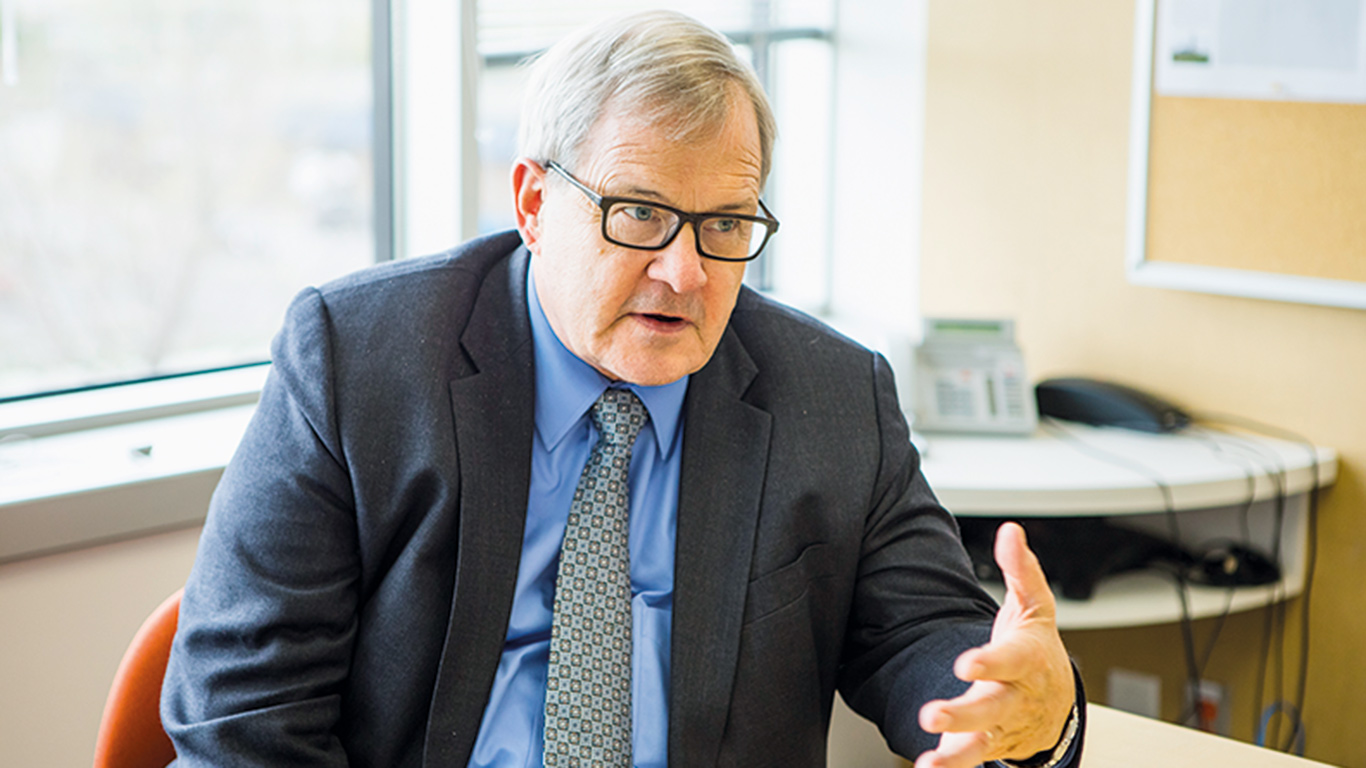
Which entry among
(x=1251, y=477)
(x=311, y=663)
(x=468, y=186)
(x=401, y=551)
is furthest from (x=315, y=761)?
(x=1251, y=477)

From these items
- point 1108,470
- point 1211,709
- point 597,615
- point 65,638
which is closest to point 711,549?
point 597,615

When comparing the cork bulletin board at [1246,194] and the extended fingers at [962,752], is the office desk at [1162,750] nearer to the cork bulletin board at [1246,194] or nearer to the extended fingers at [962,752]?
the extended fingers at [962,752]

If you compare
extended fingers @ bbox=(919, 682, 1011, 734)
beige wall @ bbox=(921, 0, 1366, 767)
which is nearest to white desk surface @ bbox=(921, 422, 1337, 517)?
beige wall @ bbox=(921, 0, 1366, 767)

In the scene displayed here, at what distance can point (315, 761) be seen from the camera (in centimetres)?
118

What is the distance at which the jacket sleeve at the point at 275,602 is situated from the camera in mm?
1166

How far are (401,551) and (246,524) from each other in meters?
0.15

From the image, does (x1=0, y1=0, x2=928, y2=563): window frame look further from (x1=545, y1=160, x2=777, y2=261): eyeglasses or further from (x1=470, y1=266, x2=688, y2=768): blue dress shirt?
(x1=545, y1=160, x2=777, y2=261): eyeglasses

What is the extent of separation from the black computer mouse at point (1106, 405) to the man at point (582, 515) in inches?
52.3

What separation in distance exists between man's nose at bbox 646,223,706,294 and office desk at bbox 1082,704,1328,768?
66 centimetres

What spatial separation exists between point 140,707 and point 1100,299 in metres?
2.16

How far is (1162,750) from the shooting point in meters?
1.32

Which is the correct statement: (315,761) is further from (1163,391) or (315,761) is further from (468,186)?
(1163,391)

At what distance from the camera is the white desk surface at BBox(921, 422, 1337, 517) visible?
2.20m

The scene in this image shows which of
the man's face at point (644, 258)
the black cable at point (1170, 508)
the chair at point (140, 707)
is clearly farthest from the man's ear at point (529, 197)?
the black cable at point (1170, 508)
